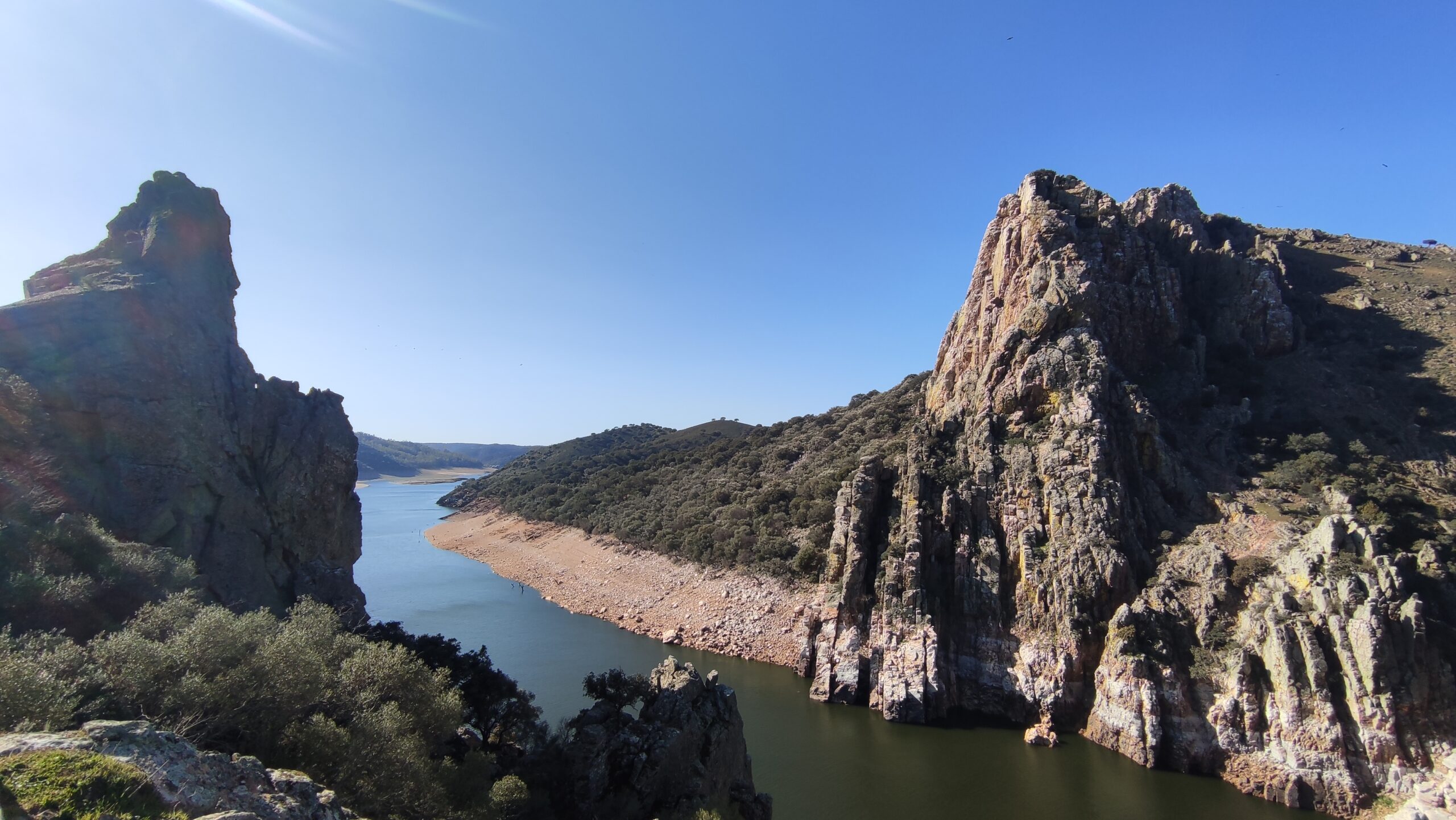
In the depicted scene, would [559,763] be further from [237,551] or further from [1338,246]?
[1338,246]

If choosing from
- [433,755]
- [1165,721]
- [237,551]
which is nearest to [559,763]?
[433,755]

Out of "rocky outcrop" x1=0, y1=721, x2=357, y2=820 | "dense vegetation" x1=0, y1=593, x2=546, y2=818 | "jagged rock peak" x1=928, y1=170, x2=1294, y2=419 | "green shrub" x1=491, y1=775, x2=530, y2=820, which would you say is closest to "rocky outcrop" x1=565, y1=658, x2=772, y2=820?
"green shrub" x1=491, y1=775, x2=530, y2=820

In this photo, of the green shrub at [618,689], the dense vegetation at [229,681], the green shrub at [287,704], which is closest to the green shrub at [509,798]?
the dense vegetation at [229,681]

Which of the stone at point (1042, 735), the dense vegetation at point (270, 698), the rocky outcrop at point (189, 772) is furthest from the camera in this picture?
the stone at point (1042, 735)

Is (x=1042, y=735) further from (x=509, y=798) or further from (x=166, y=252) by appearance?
(x=166, y=252)

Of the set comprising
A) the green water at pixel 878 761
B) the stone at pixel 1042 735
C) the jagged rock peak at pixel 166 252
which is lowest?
the green water at pixel 878 761

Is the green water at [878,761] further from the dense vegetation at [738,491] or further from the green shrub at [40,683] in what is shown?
the green shrub at [40,683]
